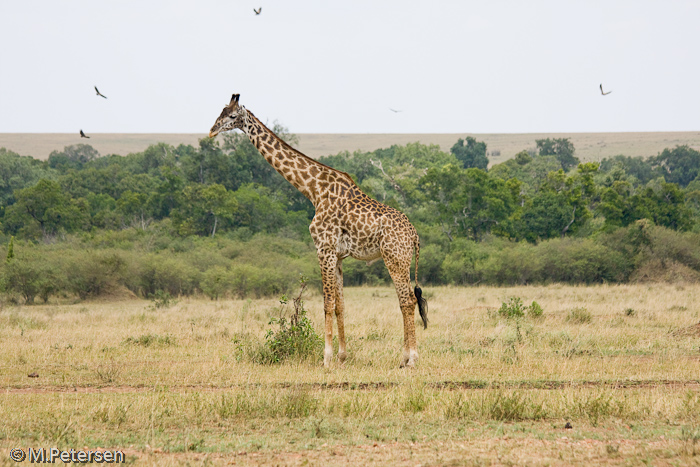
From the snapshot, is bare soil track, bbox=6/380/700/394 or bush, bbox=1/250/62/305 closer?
bare soil track, bbox=6/380/700/394

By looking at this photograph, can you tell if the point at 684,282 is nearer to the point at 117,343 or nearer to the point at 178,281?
the point at 178,281

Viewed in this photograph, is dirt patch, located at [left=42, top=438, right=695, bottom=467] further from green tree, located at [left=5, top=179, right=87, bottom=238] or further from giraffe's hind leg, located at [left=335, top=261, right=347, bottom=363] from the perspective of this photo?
green tree, located at [left=5, top=179, right=87, bottom=238]

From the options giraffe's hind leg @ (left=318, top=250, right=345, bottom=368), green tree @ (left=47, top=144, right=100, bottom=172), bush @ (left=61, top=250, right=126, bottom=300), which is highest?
green tree @ (left=47, top=144, right=100, bottom=172)

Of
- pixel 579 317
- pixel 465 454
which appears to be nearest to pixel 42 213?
pixel 579 317

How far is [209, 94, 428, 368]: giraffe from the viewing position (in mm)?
11281

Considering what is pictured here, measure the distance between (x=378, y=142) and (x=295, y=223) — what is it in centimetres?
8388

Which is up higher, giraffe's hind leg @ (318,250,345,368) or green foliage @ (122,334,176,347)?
giraffe's hind leg @ (318,250,345,368)

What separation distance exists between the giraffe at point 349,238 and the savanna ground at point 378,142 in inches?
3733

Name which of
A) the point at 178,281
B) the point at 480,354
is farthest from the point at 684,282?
the point at 480,354

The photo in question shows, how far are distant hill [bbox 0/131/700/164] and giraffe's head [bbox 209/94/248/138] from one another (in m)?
95.5

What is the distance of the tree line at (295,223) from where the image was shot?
3341cm

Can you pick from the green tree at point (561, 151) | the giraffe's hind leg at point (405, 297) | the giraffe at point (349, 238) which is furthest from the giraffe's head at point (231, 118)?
the green tree at point (561, 151)

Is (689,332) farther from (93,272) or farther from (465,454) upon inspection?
(93,272)

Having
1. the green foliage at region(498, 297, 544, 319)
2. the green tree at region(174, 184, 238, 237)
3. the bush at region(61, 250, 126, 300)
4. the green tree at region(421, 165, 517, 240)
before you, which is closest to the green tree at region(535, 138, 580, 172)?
the green tree at region(421, 165, 517, 240)
